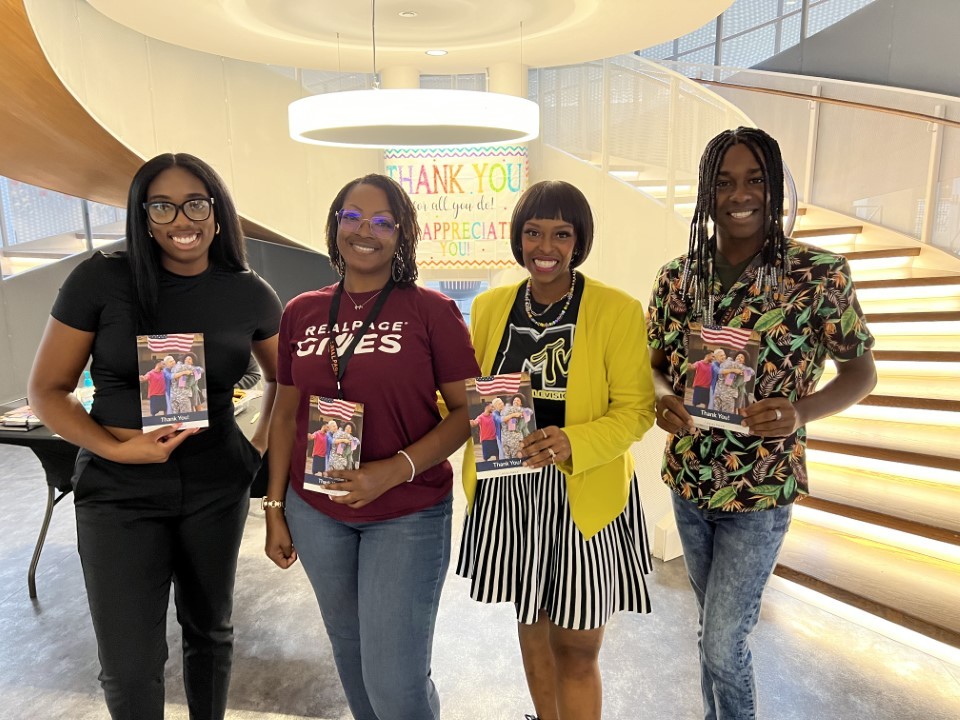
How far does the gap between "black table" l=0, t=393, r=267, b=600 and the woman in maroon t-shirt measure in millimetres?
1481

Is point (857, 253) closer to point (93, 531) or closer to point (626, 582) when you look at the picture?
point (626, 582)

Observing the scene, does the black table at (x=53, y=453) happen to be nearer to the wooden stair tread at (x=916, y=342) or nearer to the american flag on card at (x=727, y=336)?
the american flag on card at (x=727, y=336)

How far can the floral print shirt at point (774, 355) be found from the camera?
151cm

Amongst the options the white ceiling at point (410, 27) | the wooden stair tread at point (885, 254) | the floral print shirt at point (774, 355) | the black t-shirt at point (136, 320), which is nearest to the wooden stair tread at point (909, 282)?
the wooden stair tread at point (885, 254)

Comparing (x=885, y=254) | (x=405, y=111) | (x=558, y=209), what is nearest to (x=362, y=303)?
(x=558, y=209)

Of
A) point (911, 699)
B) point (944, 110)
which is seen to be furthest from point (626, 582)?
point (944, 110)

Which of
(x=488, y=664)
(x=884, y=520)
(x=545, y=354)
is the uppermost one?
(x=545, y=354)

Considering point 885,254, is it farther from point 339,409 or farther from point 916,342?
point 339,409

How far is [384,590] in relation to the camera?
4.91ft

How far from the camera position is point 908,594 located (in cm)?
275

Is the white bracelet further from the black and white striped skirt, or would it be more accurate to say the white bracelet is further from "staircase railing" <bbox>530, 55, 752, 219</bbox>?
"staircase railing" <bbox>530, 55, 752, 219</bbox>

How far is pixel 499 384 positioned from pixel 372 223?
18.2 inches

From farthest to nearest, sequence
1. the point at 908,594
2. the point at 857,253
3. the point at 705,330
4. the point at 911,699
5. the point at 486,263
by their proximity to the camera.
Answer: the point at 486,263
the point at 857,253
the point at 908,594
the point at 911,699
the point at 705,330

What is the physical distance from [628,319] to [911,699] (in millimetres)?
1940
